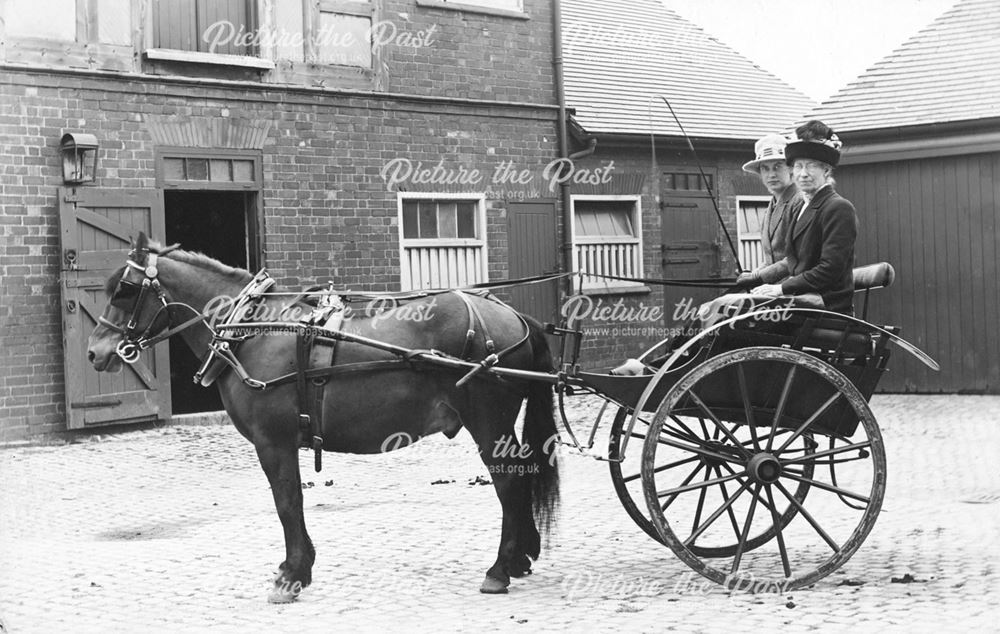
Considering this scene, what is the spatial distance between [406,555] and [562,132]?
10.1 meters

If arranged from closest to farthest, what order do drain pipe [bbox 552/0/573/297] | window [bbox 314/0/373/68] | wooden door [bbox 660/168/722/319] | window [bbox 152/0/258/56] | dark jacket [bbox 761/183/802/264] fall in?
dark jacket [bbox 761/183/802/264] → window [bbox 152/0/258/56] → window [bbox 314/0/373/68] → drain pipe [bbox 552/0/573/297] → wooden door [bbox 660/168/722/319]

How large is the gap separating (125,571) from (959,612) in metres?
4.40

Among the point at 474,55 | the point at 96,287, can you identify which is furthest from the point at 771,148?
the point at 474,55

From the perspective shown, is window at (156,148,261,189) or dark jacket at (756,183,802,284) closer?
dark jacket at (756,183,802,284)

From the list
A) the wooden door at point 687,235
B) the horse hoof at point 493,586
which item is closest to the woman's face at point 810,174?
the horse hoof at point 493,586

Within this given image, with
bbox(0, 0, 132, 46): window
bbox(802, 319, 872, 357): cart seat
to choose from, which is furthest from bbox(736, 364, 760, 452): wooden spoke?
bbox(0, 0, 132, 46): window

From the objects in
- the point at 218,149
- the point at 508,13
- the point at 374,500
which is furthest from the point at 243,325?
the point at 508,13

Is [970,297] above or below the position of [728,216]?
below

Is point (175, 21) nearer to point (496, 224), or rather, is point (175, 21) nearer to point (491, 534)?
point (496, 224)

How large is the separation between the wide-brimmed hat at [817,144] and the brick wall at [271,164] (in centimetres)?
808

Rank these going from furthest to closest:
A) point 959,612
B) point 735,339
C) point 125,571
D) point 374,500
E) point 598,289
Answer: point 598,289 → point 374,500 → point 125,571 → point 735,339 → point 959,612

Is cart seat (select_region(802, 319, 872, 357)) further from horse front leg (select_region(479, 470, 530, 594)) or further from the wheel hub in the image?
horse front leg (select_region(479, 470, 530, 594))

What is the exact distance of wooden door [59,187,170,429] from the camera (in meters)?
11.5

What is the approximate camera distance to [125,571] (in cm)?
653
